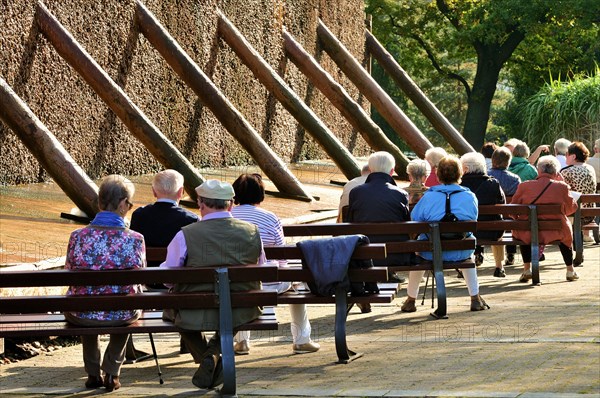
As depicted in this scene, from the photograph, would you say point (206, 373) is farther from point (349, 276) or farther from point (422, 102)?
point (422, 102)

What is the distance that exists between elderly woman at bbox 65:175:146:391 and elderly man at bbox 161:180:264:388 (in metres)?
0.28

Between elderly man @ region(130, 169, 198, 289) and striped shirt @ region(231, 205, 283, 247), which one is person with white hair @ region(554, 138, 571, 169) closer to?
striped shirt @ region(231, 205, 283, 247)

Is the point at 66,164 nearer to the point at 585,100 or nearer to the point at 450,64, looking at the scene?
the point at 585,100

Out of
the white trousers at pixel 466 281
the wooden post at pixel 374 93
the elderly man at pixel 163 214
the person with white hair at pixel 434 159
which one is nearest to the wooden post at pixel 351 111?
the wooden post at pixel 374 93

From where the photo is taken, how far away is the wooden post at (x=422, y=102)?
23.4m

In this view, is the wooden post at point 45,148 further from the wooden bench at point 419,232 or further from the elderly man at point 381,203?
the elderly man at point 381,203

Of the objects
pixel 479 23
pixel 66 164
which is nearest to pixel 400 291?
pixel 66 164

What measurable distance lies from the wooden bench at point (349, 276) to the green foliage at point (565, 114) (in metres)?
16.4

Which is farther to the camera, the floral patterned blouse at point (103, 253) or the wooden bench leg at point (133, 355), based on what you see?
the wooden bench leg at point (133, 355)

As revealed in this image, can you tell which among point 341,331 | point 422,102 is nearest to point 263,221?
point 341,331

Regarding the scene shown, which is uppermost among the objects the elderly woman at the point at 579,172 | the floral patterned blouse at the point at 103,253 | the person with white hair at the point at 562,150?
the person with white hair at the point at 562,150

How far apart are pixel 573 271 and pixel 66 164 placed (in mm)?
5321

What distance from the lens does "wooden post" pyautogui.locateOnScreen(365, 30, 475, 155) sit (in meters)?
23.4

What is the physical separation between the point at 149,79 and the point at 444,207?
21.4ft
